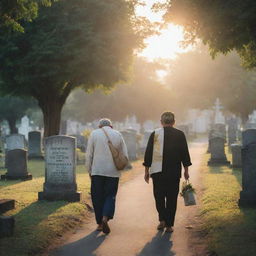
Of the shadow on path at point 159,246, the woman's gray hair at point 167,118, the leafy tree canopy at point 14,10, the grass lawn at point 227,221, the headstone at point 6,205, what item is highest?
the leafy tree canopy at point 14,10

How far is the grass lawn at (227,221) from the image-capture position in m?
6.95

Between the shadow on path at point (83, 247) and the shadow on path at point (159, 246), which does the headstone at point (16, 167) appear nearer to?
the shadow on path at point (83, 247)

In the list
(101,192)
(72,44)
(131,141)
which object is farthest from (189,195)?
(72,44)

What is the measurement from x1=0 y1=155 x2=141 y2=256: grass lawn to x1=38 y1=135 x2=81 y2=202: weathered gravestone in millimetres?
388

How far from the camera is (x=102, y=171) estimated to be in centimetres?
841

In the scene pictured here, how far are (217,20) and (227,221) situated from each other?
14.0 ft

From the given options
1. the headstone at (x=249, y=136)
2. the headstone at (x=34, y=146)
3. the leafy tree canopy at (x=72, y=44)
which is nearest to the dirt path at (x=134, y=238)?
the headstone at (x=249, y=136)

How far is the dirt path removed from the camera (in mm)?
6961

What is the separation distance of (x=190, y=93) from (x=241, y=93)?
35.0 feet

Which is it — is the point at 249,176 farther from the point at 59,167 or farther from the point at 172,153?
the point at 59,167

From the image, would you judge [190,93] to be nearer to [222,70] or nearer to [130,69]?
[222,70]

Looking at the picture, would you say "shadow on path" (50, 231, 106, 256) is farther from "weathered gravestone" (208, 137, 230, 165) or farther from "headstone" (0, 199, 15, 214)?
"weathered gravestone" (208, 137, 230, 165)

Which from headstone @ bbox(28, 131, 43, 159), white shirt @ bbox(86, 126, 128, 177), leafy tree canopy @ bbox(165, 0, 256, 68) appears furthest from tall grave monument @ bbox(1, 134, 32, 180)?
headstone @ bbox(28, 131, 43, 159)

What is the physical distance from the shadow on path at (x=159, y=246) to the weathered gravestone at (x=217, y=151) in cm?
1325
